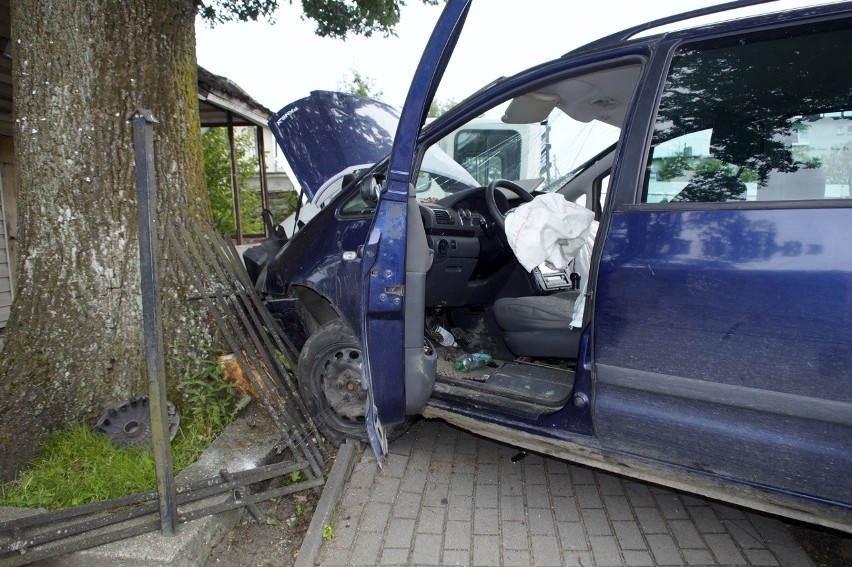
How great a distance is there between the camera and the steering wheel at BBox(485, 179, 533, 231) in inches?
148

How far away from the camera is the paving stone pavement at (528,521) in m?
2.58

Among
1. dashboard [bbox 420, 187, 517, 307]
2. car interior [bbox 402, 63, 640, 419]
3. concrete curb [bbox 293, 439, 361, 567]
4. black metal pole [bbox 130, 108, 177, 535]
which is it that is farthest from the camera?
dashboard [bbox 420, 187, 517, 307]

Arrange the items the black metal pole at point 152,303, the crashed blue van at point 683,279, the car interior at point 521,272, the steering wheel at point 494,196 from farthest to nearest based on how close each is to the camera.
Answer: the steering wheel at point 494,196 → the car interior at point 521,272 → the black metal pole at point 152,303 → the crashed blue van at point 683,279

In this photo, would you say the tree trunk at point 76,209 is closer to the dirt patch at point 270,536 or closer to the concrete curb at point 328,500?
the dirt patch at point 270,536

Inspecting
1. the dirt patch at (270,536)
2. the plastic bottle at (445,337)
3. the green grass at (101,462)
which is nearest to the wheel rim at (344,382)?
the dirt patch at (270,536)

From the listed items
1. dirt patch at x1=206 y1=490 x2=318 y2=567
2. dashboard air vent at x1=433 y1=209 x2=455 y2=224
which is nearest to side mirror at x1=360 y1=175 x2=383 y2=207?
dashboard air vent at x1=433 y1=209 x2=455 y2=224

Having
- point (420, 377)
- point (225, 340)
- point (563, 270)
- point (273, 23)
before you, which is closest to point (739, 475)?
point (420, 377)

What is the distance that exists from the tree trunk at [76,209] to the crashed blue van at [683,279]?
1311 mm

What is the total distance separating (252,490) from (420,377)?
43.4 inches

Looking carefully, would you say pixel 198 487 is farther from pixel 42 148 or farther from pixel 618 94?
pixel 618 94

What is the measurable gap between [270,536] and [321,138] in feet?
8.80

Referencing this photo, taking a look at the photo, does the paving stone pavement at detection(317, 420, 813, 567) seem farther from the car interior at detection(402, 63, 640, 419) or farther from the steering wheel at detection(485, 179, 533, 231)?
the steering wheel at detection(485, 179, 533, 231)

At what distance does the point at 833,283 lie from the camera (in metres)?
1.85

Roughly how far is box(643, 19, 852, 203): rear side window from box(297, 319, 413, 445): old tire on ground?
1792mm
